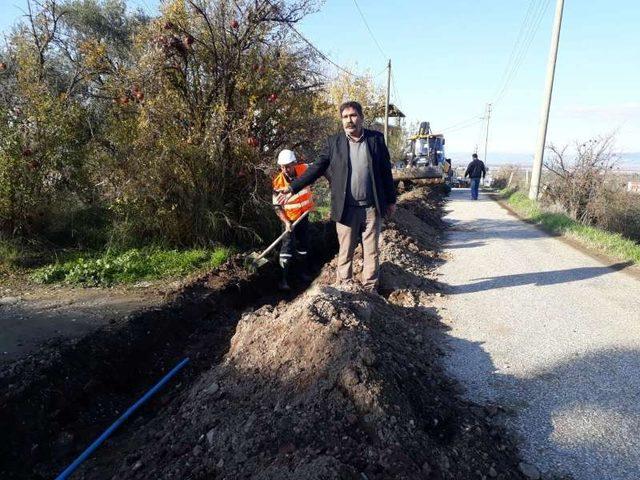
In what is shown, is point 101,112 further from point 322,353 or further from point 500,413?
point 500,413

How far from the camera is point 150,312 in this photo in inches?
191

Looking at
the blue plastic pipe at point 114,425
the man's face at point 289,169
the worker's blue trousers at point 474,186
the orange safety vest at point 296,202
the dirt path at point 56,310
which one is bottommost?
the blue plastic pipe at point 114,425

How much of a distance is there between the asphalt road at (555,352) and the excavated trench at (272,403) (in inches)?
9.9

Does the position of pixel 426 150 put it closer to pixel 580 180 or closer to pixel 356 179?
pixel 580 180

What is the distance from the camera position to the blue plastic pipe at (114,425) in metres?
2.87

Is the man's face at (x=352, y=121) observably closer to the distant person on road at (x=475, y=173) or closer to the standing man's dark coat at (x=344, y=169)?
the standing man's dark coat at (x=344, y=169)

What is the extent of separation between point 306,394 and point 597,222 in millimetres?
14687

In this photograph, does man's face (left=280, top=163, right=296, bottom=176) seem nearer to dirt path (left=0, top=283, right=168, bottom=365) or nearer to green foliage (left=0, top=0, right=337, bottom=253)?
green foliage (left=0, top=0, right=337, bottom=253)

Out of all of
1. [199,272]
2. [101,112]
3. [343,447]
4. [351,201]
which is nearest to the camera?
[343,447]

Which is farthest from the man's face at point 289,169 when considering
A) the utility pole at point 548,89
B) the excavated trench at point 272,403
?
the utility pole at point 548,89

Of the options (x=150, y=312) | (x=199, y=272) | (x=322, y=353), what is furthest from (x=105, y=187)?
(x=322, y=353)

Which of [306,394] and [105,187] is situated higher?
[105,187]

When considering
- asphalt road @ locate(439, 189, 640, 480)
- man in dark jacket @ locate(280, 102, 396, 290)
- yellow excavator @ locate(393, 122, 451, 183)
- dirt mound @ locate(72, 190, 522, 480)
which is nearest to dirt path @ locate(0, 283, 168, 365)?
dirt mound @ locate(72, 190, 522, 480)

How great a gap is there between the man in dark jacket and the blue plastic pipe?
2.03 m
